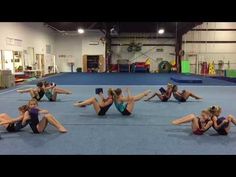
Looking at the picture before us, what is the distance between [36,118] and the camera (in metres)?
→ 4.69

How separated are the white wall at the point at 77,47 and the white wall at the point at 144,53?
1.51 metres

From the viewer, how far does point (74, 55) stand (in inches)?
1033

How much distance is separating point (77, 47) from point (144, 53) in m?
6.39

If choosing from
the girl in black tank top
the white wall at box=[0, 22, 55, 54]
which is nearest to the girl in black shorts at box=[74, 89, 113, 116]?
the girl in black tank top

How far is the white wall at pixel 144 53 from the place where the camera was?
2600 cm

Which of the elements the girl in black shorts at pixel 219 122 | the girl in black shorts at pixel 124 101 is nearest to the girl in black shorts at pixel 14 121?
the girl in black shorts at pixel 124 101

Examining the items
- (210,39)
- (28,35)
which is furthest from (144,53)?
(28,35)

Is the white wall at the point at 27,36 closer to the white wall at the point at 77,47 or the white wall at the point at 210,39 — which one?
the white wall at the point at 77,47

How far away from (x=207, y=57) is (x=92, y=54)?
34.1 ft

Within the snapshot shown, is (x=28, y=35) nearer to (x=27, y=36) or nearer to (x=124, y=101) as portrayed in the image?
(x=27, y=36)

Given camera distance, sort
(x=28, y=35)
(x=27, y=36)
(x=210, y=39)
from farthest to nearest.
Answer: (x=210, y=39) → (x=28, y=35) → (x=27, y=36)

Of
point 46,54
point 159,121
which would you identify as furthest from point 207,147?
point 46,54
